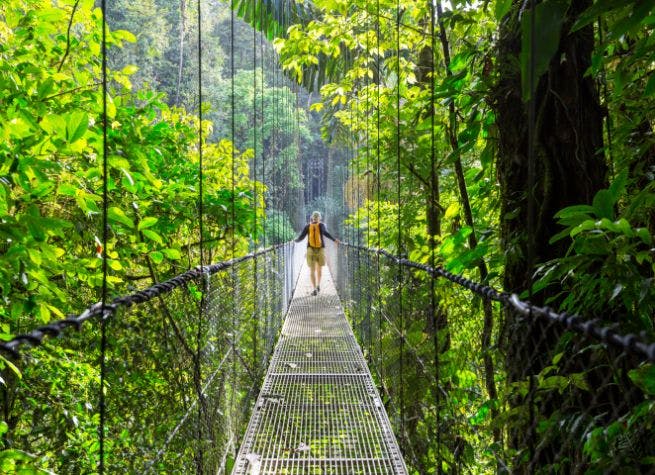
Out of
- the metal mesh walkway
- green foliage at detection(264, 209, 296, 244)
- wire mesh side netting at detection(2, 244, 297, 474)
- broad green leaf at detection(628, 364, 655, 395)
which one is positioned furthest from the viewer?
green foliage at detection(264, 209, 296, 244)

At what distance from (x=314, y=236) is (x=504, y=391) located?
15.9 feet

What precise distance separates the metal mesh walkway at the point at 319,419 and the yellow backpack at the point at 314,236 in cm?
224

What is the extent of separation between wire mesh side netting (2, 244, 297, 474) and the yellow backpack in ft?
12.5

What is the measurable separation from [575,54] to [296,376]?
80.3 inches

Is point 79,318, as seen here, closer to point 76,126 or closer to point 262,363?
point 76,126

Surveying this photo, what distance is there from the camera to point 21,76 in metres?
1.39

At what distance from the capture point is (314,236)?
5.84 m

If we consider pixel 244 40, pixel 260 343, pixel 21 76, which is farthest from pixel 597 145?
pixel 244 40

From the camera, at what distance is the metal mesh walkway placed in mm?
1811

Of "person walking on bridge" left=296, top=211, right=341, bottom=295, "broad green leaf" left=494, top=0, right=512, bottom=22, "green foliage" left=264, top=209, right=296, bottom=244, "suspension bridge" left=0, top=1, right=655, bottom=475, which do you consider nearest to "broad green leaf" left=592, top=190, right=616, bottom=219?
"suspension bridge" left=0, top=1, right=655, bottom=475

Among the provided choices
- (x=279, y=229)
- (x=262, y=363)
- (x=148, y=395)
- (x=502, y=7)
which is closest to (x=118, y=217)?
(x=148, y=395)

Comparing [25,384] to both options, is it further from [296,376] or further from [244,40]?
[244,40]

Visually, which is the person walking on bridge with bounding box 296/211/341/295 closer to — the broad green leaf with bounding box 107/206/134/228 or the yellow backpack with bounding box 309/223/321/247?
the yellow backpack with bounding box 309/223/321/247

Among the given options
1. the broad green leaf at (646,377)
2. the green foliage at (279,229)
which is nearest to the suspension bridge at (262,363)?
the broad green leaf at (646,377)
